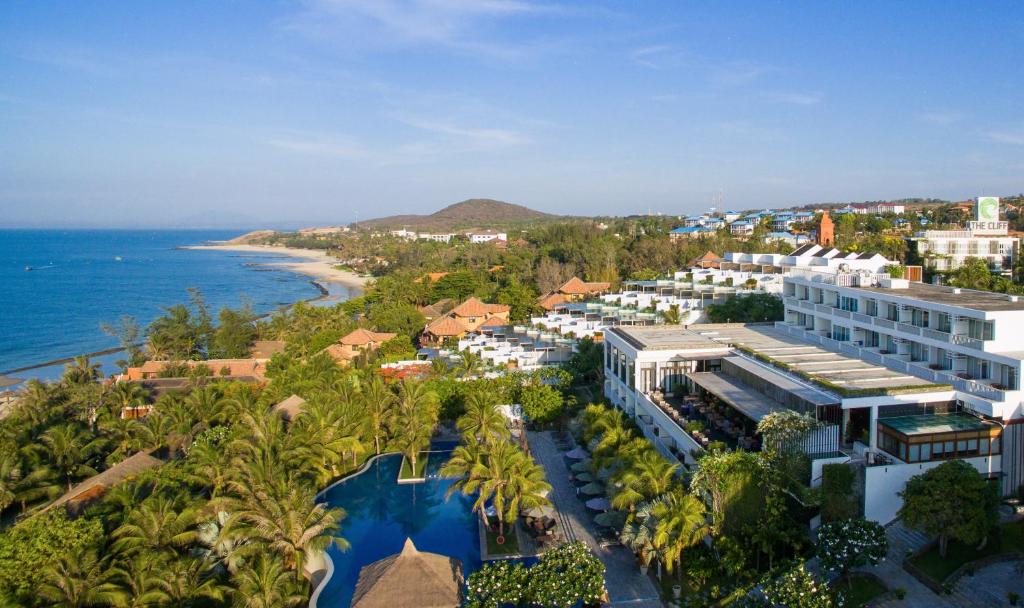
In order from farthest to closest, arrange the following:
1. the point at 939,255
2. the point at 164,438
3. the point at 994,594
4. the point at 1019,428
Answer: the point at 939,255, the point at 164,438, the point at 1019,428, the point at 994,594

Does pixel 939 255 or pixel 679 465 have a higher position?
pixel 939 255

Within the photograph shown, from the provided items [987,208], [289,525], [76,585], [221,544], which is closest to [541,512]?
[289,525]

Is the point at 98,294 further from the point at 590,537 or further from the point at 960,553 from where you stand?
the point at 960,553

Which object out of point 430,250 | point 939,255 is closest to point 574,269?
point 939,255

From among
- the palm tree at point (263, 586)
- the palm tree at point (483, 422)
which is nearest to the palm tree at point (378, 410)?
the palm tree at point (483, 422)

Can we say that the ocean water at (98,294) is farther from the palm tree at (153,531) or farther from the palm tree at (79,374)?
the palm tree at (153,531)

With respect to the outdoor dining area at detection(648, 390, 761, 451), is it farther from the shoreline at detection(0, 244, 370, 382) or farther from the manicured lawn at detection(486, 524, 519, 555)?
the shoreline at detection(0, 244, 370, 382)

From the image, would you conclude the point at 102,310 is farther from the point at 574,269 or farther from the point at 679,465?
the point at 679,465
